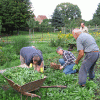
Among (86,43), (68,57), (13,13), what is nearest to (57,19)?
(13,13)

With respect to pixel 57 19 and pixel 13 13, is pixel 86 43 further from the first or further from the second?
pixel 57 19

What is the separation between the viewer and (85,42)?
3076mm

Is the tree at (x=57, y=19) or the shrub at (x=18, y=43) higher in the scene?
the tree at (x=57, y=19)

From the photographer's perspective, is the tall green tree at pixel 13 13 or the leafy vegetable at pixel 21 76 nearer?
the leafy vegetable at pixel 21 76

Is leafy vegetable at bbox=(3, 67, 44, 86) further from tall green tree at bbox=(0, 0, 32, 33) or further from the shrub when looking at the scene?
tall green tree at bbox=(0, 0, 32, 33)

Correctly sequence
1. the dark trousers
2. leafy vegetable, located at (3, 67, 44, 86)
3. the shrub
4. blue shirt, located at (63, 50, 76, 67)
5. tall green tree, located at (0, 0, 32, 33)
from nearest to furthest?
leafy vegetable, located at (3, 67, 44, 86) < the dark trousers < blue shirt, located at (63, 50, 76, 67) < the shrub < tall green tree, located at (0, 0, 32, 33)

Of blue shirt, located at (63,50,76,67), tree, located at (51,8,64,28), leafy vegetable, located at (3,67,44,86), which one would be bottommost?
leafy vegetable, located at (3,67,44,86)

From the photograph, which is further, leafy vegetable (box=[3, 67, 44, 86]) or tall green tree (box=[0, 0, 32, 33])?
tall green tree (box=[0, 0, 32, 33])

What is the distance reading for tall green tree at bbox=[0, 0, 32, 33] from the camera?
24.2 metres

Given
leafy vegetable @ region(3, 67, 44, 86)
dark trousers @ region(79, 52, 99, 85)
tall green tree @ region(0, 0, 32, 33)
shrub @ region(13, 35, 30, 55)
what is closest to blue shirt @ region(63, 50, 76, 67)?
dark trousers @ region(79, 52, 99, 85)

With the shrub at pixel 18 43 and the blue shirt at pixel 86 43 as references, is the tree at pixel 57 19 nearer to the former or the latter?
the shrub at pixel 18 43

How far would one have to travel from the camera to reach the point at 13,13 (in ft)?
81.8

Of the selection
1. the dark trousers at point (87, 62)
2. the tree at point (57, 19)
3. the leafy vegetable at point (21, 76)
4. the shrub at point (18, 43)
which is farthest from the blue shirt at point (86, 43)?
the tree at point (57, 19)

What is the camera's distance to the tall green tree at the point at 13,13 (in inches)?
954
